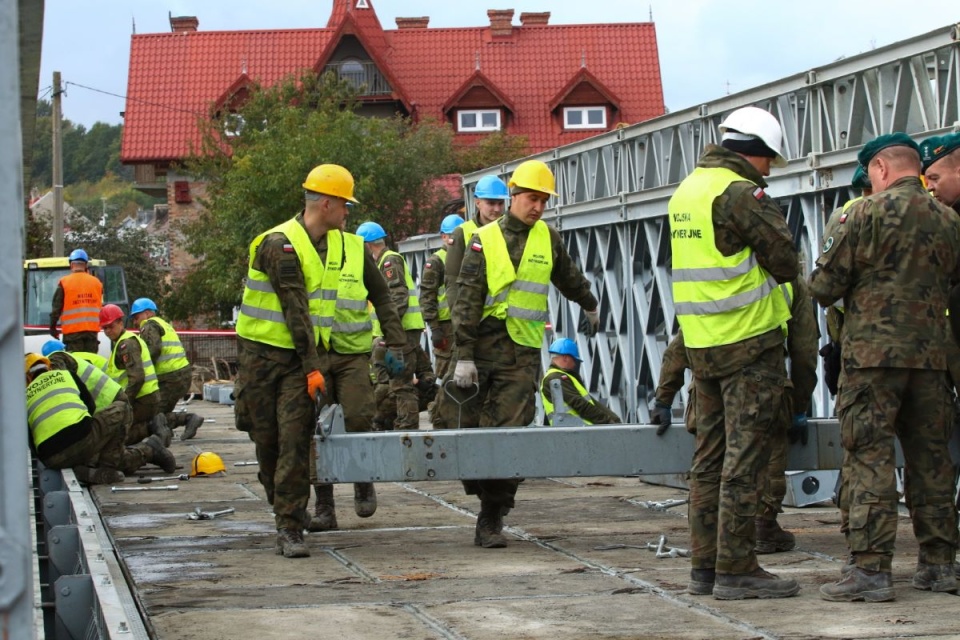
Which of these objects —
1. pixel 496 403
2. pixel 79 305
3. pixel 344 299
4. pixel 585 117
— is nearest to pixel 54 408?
pixel 344 299

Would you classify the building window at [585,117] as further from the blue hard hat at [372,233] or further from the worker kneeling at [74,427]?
the worker kneeling at [74,427]

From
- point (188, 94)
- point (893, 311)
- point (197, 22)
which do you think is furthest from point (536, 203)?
point (197, 22)

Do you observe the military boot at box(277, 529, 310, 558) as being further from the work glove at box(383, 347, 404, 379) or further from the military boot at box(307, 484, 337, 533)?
the work glove at box(383, 347, 404, 379)

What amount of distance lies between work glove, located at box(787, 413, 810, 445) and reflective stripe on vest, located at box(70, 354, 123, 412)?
22.7 ft

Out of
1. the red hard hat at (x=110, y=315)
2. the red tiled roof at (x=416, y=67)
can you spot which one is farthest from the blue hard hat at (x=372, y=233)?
the red tiled roof at (x=416, y=67)

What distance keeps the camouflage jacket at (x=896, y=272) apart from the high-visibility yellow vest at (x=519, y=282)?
7.61ft

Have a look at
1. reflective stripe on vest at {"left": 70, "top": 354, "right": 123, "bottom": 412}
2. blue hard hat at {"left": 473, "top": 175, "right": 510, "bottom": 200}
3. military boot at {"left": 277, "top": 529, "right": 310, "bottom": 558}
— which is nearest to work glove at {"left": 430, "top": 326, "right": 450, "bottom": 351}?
blue hard hat at {"left": 473, "top": 175, "right": 510, "bottom": 200}

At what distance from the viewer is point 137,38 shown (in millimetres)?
62719

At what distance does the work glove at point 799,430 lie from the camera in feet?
25.9

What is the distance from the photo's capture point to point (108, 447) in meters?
13.3

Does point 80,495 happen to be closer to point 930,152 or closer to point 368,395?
point 368,395

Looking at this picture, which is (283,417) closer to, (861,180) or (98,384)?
(861,180)

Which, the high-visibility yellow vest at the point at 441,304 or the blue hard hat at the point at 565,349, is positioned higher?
the high-visibility yellow vest at the point at 441,304

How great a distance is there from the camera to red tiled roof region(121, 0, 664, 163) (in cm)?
6122
